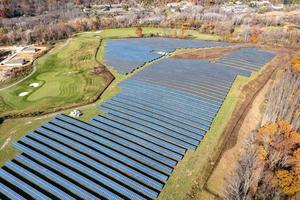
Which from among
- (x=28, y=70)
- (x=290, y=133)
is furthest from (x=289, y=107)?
(x=28, y=70)

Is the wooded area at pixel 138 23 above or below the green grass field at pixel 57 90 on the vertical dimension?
above

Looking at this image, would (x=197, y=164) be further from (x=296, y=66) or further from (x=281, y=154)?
(x=296, y=66)

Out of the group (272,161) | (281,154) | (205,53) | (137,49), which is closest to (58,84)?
(137,49)

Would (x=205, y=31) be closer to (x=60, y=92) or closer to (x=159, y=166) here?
(x=60, y=92)

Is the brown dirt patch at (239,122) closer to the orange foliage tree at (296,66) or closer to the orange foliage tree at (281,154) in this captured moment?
the orange foliage tree at (296,66)

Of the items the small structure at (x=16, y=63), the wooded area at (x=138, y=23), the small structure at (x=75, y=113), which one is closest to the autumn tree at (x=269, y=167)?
the small structure at (x=75, y=113)

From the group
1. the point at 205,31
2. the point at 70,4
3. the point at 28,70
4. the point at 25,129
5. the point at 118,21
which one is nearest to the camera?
the point at 25,129
